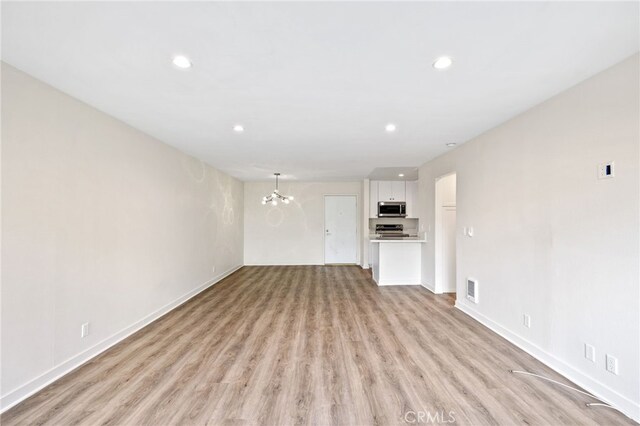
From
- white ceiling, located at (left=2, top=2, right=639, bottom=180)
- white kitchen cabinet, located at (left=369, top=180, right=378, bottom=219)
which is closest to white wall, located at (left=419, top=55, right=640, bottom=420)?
white ceiling, located at (left=2, top=2, right=639, bottom=180)

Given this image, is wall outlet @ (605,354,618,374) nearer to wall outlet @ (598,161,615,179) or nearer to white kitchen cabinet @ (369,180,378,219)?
wall outlet @ (598,161,615,179)

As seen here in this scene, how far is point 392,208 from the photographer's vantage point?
23.3ft

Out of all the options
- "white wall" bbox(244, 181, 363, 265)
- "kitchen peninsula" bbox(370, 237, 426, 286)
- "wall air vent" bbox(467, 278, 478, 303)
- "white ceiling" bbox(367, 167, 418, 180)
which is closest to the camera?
"wall air vent" bbox(467, 278, 478, 303)

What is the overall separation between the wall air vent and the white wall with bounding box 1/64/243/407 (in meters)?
4.29

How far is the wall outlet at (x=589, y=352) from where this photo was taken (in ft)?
Answer: 6.82

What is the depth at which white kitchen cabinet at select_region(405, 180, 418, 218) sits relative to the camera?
7.14 m

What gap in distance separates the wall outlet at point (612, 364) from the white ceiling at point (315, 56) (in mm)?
2129

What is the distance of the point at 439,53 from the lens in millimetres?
1759

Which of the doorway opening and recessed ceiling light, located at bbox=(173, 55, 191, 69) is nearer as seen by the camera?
recessed ceiling light, located at bbox=(173, 55, 191, 69)

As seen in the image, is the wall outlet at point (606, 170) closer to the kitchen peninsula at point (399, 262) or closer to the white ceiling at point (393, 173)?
the kitchen peninsula at point (399, 262)

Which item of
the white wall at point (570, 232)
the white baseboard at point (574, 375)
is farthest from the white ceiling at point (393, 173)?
the white baseboard at point (574, 375)

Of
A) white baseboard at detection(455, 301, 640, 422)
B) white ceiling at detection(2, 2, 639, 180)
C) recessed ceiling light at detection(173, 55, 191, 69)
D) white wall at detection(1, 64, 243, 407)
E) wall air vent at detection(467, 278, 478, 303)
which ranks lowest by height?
white baseboard at detection(455, 301, 640, 422)

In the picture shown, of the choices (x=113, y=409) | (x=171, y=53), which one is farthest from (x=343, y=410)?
(x=171, y=53)

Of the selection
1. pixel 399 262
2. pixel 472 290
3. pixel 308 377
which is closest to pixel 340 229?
pixel 399 262
